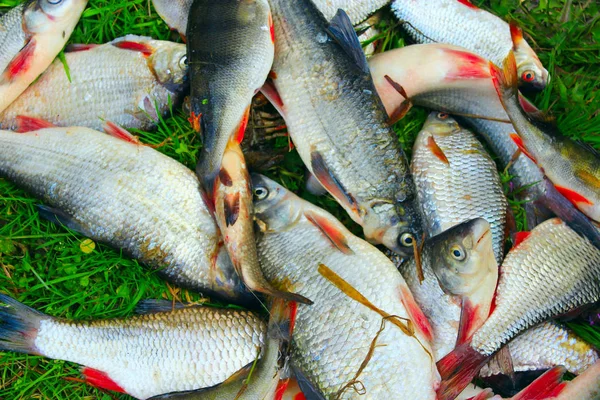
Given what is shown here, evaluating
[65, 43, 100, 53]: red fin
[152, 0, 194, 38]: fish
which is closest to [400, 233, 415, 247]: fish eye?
[152, 0, 194, 38]: fish

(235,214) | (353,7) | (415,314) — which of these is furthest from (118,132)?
(415,314)

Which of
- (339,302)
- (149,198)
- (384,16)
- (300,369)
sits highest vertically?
(384,16)

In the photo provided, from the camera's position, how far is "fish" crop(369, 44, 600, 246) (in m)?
3.12

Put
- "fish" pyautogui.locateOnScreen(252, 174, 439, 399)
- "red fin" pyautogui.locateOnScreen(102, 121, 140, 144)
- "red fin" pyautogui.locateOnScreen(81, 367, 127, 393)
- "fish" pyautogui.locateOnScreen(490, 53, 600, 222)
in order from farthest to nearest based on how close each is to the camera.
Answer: "red fin" pyautogui.locateOnScreen(102, 121, 140, 144) → "fish" pyautogui.locateOnScreen(490, 53, 600, 222) → "red fin" pyautogui.locateOnScreen(81, 367, 127, 393) → "fish" pyautogui.locateOnScreen(252, 174, 439, 399)

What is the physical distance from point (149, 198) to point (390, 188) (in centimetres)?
131

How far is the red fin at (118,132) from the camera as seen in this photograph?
3.18 metres

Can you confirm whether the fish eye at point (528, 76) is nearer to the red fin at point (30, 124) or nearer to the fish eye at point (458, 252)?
the fish eye at point (458, 252)

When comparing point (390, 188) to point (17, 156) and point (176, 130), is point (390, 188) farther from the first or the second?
point (17, 156)

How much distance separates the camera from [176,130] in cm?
338

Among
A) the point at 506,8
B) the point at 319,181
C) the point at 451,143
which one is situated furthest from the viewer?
the point at 506,8

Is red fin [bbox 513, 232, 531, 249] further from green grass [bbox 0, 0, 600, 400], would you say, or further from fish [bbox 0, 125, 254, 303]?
fish [bbox 0, 125, 254, 303]

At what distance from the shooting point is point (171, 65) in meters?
3.23

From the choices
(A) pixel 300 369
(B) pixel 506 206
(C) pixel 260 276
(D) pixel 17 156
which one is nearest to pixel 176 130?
(D) pixel 17 156

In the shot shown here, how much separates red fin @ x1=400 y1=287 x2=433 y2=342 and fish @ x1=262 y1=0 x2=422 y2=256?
0.25 metres
